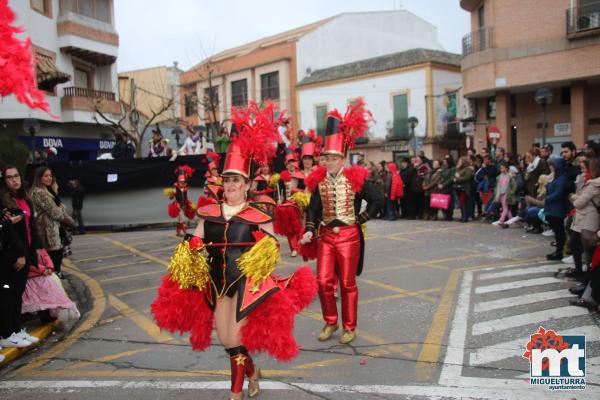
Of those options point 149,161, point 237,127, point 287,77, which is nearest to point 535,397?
point 237,127

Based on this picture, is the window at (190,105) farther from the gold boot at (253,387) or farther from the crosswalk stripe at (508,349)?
the gold boot at (253,387)

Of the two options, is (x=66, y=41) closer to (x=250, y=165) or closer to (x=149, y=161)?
(x=149, y=161)

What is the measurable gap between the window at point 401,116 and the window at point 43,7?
21.1m

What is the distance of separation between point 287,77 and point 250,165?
38842mm

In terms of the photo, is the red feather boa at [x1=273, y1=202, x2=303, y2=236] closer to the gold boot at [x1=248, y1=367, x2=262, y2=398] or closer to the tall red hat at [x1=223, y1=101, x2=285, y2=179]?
the tall red hat at [x1=223, y1=101, x2=285, y2=179]

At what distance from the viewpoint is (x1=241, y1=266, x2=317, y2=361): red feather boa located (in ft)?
13.2

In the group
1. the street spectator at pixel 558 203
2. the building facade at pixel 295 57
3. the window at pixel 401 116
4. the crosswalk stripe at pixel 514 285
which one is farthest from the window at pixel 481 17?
the crosswalk stripe at pixel 514 285

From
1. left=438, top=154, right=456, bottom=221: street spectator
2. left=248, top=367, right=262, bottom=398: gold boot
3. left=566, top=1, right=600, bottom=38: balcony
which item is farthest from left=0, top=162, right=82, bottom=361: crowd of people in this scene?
left=566, top=1, right=600, bottom=38: balcony

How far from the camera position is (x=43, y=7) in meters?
25.1

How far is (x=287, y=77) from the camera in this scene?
1667 inches

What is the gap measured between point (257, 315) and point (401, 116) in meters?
33.6

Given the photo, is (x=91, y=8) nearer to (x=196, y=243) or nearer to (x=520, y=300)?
(x=520, y=300)

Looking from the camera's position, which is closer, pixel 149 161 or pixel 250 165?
pixel 250 165

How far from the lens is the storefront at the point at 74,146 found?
981 inches
